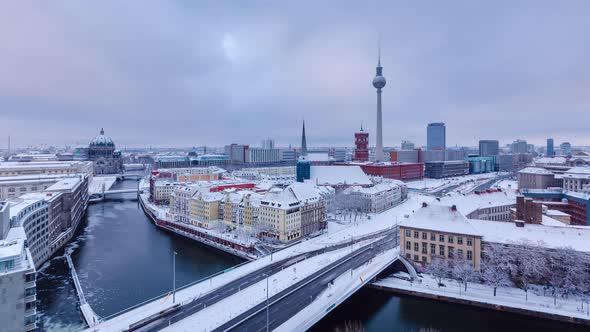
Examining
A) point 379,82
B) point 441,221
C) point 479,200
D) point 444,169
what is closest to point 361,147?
point 379,82

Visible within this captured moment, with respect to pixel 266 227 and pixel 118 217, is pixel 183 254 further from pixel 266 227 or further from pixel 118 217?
pixel 118 217

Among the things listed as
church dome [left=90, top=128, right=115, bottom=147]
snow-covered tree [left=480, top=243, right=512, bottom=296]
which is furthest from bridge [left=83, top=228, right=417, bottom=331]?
church dome [left=90, top=128, right=115, bottom=147]

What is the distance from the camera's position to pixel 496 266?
34875mm

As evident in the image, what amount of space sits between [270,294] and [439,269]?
18864 mm

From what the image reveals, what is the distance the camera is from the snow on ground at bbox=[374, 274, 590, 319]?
3064cm

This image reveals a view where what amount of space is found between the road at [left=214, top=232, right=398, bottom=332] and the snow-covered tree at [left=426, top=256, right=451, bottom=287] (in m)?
7.51

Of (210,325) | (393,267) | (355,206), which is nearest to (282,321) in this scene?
(210,325)

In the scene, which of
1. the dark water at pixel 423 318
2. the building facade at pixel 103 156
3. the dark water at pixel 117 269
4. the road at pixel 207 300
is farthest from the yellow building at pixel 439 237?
the building facade at pixel 103 156

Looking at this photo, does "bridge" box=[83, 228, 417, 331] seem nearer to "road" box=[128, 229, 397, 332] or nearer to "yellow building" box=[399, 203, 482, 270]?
"road" box=[128, 229, 397, 332]

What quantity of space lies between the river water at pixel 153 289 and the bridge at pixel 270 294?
2.44 metres

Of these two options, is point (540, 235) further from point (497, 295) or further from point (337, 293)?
point (337, 293)

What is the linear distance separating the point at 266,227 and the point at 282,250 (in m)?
8.53

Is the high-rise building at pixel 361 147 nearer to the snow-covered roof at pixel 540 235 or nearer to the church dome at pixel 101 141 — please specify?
the snow-covered roof at pixel 540 235

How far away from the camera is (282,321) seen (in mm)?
26734
